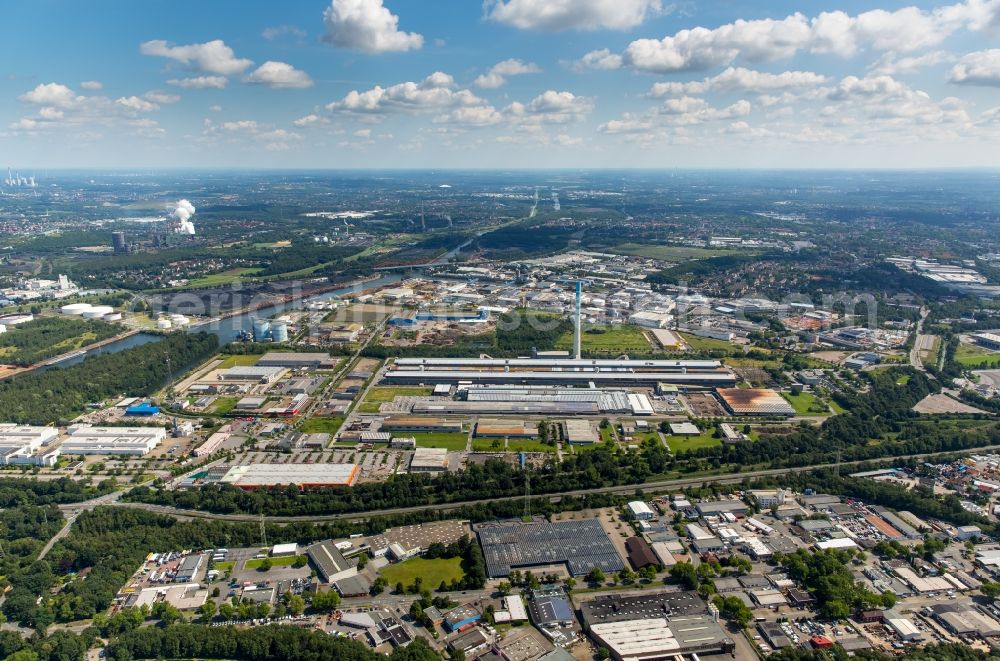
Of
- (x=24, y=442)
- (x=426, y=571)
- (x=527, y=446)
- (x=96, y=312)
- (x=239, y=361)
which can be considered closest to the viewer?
(x=426, y=571)

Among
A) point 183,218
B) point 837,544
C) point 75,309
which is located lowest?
point 837,544

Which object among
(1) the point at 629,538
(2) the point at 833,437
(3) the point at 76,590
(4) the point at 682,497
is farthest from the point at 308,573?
(2) the point at 833,437

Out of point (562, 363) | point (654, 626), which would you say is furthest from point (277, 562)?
point (562, 363)

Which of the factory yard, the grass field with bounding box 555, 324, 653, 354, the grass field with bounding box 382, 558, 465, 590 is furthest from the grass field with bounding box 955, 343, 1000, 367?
the grass field with bounding box 382, 558, 465, 590

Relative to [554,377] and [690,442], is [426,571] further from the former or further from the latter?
[554,377]

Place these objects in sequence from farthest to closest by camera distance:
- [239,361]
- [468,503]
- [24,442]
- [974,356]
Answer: [974,356], [239,361], [24,442], [468,503]

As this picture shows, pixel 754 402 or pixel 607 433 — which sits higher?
pixel 754 402
